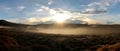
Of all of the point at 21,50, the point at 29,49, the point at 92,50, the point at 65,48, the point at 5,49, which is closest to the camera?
the point at 5,49

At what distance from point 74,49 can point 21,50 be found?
1536 cm

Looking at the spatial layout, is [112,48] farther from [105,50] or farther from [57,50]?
[57,50]

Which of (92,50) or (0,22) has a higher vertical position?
(0,22)

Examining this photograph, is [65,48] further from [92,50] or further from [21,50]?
[21,50]

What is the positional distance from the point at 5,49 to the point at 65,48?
1773cm

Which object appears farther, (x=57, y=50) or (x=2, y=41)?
(x=57, y=50)

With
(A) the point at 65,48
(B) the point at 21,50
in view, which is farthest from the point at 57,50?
(B) the point at 21,50

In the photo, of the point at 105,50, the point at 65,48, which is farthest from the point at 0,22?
the point at 105,50

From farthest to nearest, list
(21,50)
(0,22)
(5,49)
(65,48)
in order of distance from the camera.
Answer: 1. (0,22)
2. (65,48)
3. (21,50)
4. (5,49)

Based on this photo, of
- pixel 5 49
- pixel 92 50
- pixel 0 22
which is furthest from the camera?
pixel 0 22

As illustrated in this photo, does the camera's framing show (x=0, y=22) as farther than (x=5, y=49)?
Yes

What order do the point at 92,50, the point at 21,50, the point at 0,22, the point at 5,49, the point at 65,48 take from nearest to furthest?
the point at 5,49, the point at 21,50, the point at 92,50, the point at 65,48, the point at 0,22

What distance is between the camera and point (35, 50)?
4616 cm

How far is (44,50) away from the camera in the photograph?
4694 centimetres
